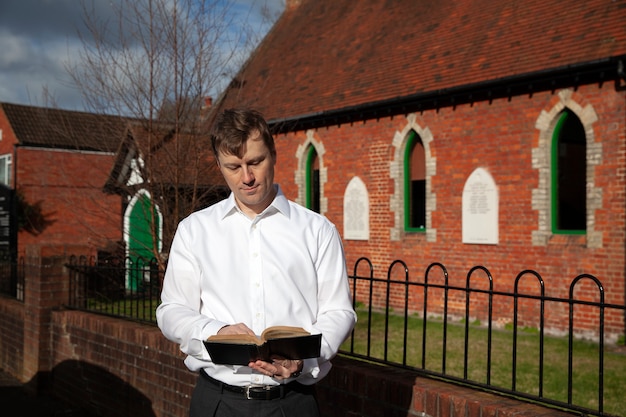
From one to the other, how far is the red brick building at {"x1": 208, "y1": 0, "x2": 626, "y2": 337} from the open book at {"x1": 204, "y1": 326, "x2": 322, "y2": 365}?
25.2 ft

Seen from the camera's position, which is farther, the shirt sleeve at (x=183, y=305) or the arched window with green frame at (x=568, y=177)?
the arched window with green frame at (x=568, y=177)

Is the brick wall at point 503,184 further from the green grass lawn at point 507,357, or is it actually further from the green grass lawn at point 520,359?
the green grass lawn at point 507,357

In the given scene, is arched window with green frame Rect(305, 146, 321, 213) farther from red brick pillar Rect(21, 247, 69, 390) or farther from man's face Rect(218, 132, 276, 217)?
man's face Rect(218, 132, 276, 217)

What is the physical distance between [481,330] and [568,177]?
10.9 feet

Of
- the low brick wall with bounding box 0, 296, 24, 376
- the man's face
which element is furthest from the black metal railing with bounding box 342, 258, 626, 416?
the man's face

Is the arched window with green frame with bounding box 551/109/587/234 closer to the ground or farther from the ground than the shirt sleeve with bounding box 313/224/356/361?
farther from the ground

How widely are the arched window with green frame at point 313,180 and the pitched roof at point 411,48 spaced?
4.40ft

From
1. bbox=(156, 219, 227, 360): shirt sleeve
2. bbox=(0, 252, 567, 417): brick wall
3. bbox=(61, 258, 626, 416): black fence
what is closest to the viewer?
bbox=(156, 219, 227, 360): shirt sleeve

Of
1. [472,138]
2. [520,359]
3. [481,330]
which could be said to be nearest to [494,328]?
[481,330]

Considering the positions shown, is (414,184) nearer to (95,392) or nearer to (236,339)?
(95,392)

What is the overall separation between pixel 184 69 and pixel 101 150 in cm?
190

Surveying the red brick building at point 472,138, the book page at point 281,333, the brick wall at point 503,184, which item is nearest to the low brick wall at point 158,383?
the book page at point 281,333

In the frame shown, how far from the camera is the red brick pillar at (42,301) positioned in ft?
26.3

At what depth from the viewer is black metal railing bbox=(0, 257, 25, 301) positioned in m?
9.79
